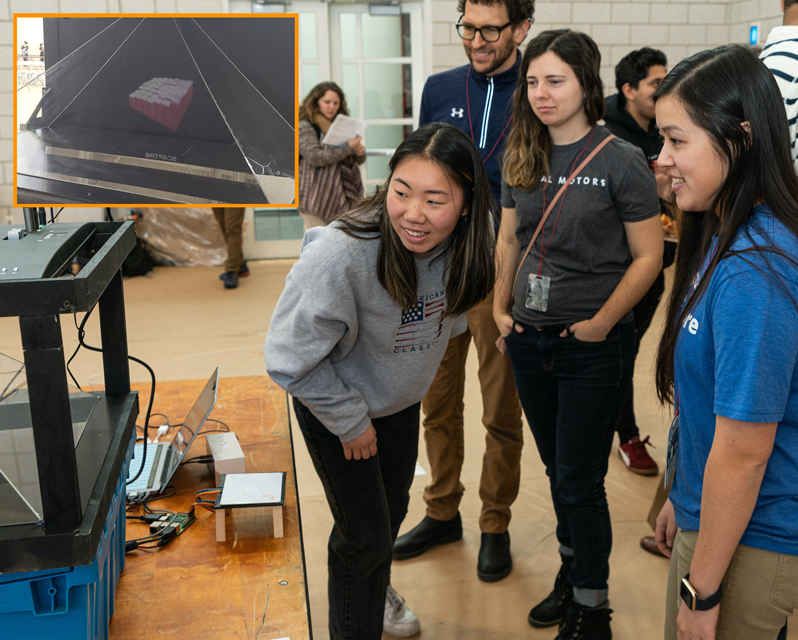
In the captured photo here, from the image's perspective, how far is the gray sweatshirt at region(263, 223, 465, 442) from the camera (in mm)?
1240

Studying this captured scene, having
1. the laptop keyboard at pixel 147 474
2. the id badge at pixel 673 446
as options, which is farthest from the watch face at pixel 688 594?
the laptop keyboard at pixel 147 474

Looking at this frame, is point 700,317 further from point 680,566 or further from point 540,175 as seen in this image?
point 540,175

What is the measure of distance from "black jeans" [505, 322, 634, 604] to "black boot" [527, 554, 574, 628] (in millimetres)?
131

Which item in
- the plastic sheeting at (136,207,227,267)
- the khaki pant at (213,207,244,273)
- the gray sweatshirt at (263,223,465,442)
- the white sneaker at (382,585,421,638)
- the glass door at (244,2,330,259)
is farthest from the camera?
the plastic sheeting at (136,207,227,267)

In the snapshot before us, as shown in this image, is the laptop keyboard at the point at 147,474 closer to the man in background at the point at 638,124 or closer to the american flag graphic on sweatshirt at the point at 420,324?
the american flag graphic on sweatshirt at the point at 420,324

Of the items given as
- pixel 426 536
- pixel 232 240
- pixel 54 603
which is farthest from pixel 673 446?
pixel 232 240

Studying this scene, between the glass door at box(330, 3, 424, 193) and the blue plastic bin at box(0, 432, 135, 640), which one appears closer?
the blue plastic bin at box(0, 432, 135, 640)

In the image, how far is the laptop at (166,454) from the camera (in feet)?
4.87

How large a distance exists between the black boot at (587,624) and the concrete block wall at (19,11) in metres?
5.17

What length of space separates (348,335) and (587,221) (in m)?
0.67

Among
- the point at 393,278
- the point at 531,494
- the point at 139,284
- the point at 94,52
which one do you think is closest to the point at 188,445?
the point at 393,278

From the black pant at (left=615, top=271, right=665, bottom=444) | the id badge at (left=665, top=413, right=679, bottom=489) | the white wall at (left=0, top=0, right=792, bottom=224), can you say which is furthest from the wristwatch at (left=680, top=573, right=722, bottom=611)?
the white wall at (left=0, top=0, right=792, bottom=224)

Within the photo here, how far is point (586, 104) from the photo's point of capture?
1.65 metres

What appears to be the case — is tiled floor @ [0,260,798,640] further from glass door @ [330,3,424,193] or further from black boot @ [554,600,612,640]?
glass door @ [330,3,424,193]
